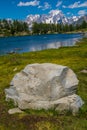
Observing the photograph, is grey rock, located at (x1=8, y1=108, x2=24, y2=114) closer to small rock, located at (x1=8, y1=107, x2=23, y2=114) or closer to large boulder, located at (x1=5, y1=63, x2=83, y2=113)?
small rock, located at (x1=8, y1=107, x2=23, y2=114)

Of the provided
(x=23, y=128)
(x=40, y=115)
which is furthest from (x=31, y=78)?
(x=23, y=128)

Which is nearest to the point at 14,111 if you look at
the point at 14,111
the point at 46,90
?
the point at 14,111

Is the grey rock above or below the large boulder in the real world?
below

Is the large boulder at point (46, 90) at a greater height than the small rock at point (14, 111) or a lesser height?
greater

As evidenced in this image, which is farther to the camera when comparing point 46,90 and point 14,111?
point 46,90

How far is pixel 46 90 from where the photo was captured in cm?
2155

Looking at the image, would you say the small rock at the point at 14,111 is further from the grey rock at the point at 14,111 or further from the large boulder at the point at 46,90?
the large boulder at the point at 46,90

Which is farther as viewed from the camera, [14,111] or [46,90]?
[46,90]

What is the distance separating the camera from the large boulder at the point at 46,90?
20.5 m

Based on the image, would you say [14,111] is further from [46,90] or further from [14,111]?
[46,90]

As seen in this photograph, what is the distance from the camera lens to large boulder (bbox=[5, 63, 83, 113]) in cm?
2055

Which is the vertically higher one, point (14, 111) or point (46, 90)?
point (46, 90)

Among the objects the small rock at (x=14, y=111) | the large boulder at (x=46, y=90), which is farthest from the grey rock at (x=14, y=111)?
the large boulder at (x=46, y=90)

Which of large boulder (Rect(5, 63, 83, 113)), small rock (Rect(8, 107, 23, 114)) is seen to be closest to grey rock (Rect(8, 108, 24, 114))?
small rock (Rect(8, 107, 23, 114))
